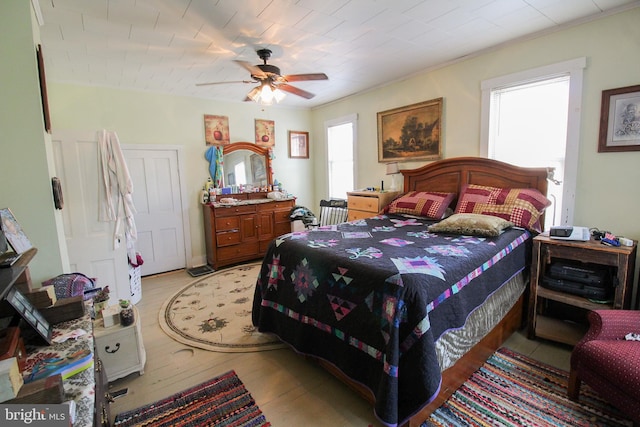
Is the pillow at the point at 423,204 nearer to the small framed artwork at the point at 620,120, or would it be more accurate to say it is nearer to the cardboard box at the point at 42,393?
the small framed artwork at the point at 620,120

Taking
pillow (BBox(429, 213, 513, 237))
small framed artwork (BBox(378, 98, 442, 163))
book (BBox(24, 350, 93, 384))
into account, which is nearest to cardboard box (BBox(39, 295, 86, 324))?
book (BBox(24, 350, 93, 384))

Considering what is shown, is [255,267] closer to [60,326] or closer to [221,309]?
[221,309]

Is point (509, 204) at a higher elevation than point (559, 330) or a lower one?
higher

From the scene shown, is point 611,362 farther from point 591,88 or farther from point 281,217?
point 281,217

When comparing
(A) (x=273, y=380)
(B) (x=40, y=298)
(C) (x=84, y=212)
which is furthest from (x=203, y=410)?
(C) (x=84, y=212)

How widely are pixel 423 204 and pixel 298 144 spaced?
9.61ft

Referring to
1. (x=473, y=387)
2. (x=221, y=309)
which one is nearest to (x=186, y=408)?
(x=221, y=309)

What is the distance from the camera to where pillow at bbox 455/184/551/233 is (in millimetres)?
2598

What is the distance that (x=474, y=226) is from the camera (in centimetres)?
244

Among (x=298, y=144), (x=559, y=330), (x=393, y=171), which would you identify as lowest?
(x=559, y=330)

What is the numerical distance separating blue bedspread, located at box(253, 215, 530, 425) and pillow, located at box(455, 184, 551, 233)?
172mm

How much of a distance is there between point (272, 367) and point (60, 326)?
133cm

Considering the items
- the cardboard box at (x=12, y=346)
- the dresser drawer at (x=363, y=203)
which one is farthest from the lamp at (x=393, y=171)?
the cardboard box at (x=12, y=346)

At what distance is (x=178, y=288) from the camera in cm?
375
